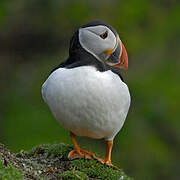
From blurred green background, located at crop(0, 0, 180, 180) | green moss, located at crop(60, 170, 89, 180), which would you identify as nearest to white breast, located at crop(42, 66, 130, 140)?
green moss, located at crop(60, 170, 89, 180)

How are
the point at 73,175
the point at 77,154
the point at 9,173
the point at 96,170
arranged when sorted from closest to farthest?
1. the point at 9,173
2. the point at 73,175
3. the point at 96,170
4. the point at 77,154

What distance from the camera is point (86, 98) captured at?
5.93 m

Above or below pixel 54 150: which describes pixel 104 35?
above

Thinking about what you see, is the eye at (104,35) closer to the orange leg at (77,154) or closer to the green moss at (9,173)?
the orange leg at (77,154)

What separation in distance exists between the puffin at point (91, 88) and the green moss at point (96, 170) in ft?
0.39

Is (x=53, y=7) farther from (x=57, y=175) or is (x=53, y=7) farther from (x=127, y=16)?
(x=57, y=175)

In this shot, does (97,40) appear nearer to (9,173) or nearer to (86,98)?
(86,98)

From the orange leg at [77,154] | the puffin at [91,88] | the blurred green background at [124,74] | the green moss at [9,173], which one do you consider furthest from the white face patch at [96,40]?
the blurred green background at [124,74]

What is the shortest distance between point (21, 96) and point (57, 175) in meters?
8.25

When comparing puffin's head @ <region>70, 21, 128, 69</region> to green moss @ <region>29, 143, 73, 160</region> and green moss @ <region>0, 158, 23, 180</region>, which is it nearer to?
green moss @ <region>29, 143, 73, 160</region>

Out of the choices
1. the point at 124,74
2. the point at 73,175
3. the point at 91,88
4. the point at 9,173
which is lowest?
the point at 124,74

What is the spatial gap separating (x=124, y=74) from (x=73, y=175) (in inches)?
340

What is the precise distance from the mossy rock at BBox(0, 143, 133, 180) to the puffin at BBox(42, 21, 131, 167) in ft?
0.43

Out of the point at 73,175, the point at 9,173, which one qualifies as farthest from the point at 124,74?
the point at 9,173
